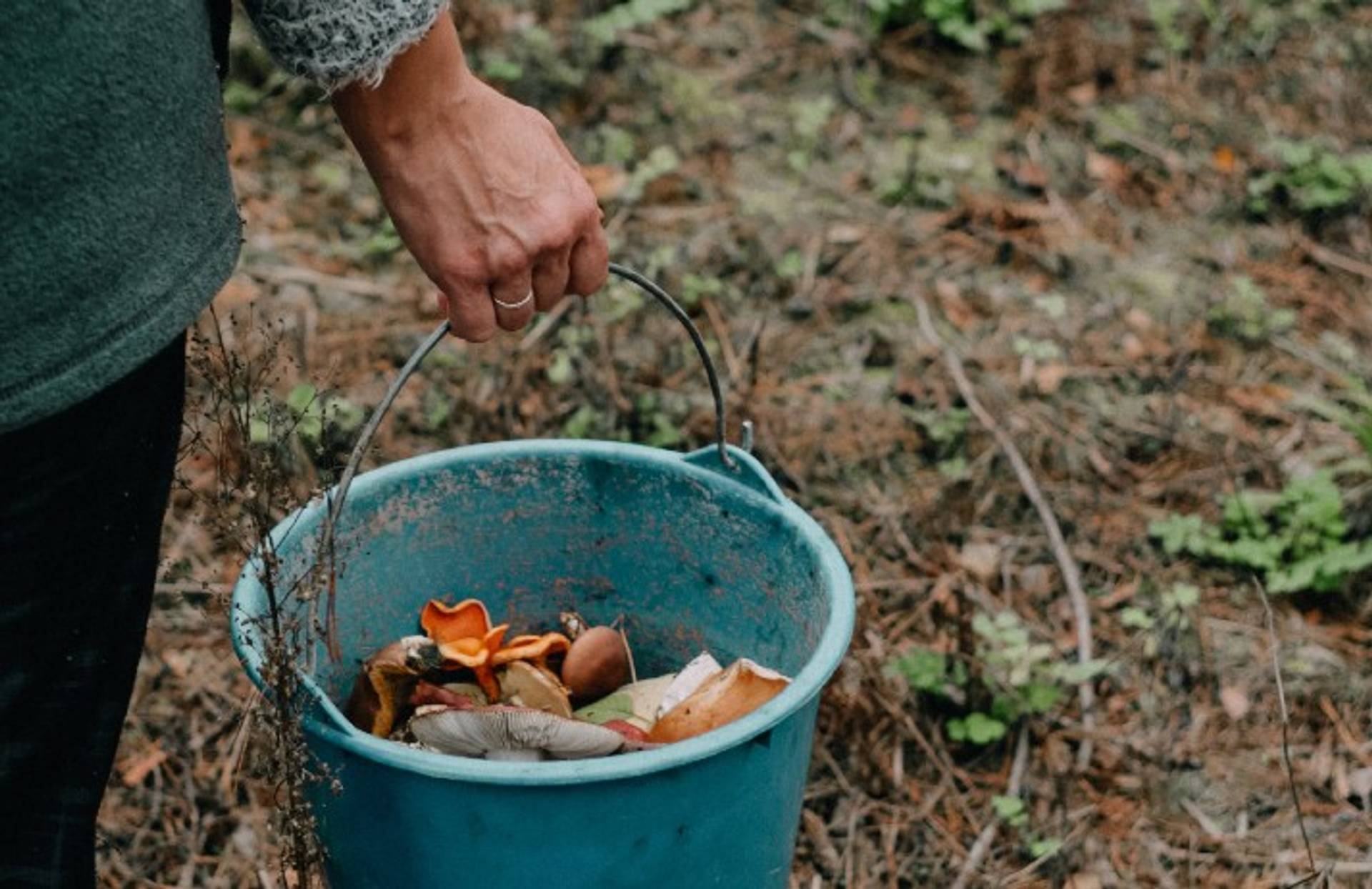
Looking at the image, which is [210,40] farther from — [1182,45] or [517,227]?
Answer: [1182,45]

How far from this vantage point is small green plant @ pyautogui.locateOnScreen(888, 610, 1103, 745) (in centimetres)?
238

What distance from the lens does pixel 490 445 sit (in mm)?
1898

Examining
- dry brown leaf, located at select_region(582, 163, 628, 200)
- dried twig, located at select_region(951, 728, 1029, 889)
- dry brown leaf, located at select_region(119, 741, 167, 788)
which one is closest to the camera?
dried twig, located at select_region(951, 728, 1029, 889)

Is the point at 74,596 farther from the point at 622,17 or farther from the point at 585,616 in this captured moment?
the point at 622,17

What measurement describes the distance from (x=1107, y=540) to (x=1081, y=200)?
1292 mm

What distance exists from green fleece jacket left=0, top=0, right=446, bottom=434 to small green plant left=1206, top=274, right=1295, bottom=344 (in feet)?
8.49

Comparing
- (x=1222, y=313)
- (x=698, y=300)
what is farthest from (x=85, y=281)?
(x=1222, y=313)

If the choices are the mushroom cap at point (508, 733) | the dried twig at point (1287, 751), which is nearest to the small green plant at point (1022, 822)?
the dried twig at point (1287, 751)

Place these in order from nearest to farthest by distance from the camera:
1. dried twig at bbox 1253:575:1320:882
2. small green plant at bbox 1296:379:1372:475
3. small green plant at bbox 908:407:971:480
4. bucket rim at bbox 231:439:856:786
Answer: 1. bucket rim at bbox 231:439:856:786
2. dried twig at bbox 1253:575:1320:882
3. small green plant at bbox 1296:379:1372:475
4. small green plant at bbox 908:407:971:480

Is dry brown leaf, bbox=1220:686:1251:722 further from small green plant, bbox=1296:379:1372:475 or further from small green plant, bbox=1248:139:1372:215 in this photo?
small green plant, bbox=1248:139:1372:215

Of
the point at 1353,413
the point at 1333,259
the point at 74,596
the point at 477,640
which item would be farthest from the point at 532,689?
the point at 1333,259

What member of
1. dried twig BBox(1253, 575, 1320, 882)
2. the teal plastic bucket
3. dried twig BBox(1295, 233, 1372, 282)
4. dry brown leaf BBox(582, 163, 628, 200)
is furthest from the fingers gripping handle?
dried twig BBox(1295, 233, 1372, 282)

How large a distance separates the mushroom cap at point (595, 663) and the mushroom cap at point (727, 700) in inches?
9.2

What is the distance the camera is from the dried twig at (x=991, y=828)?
217 cm
